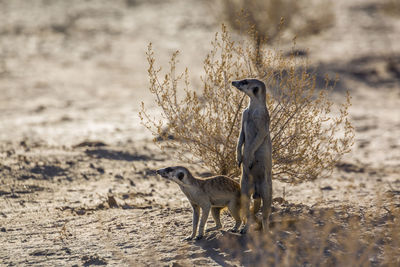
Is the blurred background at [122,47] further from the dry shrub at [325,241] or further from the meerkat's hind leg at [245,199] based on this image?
the meerkat's hind leg at [245,199]

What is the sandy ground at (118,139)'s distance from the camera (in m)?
6.94

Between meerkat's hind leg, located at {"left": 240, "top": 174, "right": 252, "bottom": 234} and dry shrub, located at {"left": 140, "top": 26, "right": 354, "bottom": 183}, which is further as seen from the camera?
dry shrub, located at {"left": 140, "top": 26, "right": 354, "bottom": 183}

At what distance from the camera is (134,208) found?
8422mm

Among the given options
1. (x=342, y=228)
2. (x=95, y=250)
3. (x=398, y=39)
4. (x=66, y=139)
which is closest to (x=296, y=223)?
(x=342, y=228)

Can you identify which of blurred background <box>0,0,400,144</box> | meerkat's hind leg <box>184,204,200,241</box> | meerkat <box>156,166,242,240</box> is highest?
blurred background <box>0,0,400,144</box>

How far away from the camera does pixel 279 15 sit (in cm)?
1989

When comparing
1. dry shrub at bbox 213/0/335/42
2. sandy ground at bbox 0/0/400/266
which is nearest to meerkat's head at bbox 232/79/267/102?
sandy ground at bbox 0/0/400/266

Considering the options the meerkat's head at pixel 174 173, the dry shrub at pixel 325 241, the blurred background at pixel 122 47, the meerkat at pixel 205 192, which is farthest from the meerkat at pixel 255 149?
the blurred background at pixel 122 47

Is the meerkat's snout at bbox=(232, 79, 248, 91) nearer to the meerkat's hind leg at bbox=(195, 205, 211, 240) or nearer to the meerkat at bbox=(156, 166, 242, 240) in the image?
the meerkat at bbox=(156, 166, 242, 240)

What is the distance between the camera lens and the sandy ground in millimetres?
6938

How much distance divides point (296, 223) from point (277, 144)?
3.64ft

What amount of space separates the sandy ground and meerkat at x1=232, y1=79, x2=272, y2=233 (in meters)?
0.44

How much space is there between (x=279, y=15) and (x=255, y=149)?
46.4 ft

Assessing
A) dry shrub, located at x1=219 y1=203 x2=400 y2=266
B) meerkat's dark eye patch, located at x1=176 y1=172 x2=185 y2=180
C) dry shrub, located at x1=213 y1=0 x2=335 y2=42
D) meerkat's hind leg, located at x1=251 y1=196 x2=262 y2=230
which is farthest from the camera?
dry shrub, located at x1=213 y1=0 x2=335 y2=42
